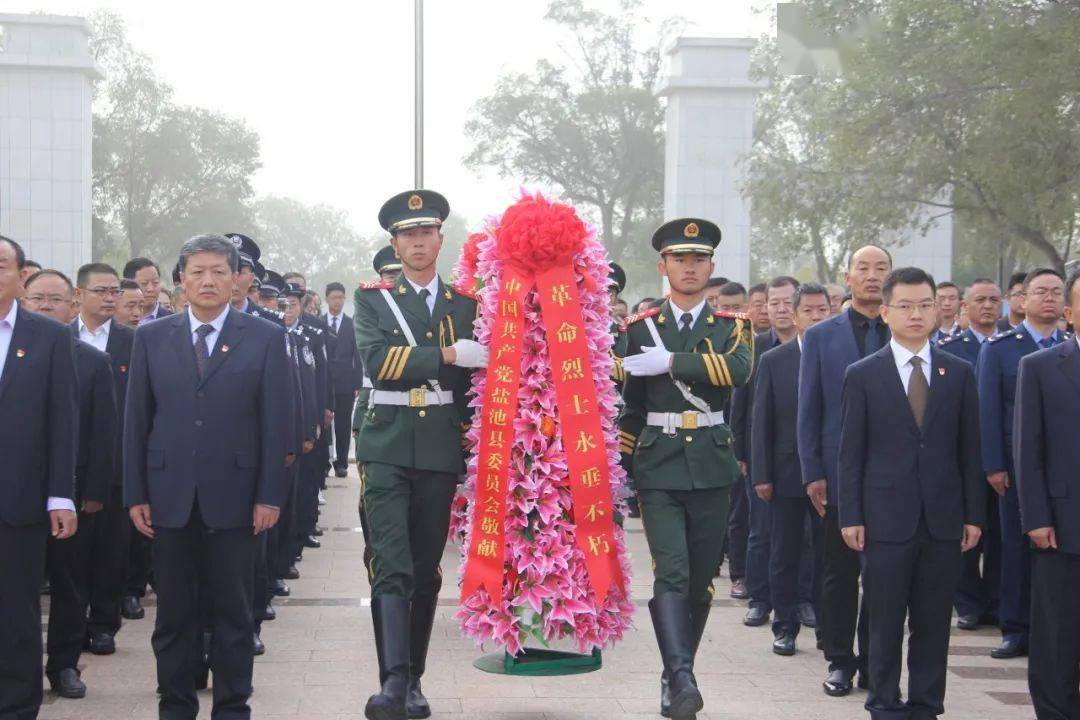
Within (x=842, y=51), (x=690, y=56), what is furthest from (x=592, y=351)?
(x=690, y=56)

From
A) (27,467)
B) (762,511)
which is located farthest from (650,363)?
(762,511)

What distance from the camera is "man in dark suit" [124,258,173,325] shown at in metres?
9.30

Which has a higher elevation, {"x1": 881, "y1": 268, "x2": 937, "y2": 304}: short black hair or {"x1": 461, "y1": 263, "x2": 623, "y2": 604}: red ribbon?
{"x1": 881, "y1": 268, "x2": 937, "y2": 304}: short black hair

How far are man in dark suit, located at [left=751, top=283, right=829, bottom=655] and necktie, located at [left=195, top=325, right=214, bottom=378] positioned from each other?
339cm

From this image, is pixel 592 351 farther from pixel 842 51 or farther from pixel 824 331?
pixel 842 51

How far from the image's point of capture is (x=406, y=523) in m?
5.80

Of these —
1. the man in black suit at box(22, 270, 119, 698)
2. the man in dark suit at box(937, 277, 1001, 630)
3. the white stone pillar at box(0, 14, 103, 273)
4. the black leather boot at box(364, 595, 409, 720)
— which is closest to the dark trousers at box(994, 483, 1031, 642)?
the man in dark suit at box(937, 277, 1001, 630)

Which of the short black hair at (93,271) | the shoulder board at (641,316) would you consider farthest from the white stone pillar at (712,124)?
the shoulder board at (641,316)

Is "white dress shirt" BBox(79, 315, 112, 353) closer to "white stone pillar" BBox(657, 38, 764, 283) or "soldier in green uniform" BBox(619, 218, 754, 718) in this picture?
"soldier in green uniform" BBox(619, 218, 754, 718)

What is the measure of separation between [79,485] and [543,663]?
2538mm

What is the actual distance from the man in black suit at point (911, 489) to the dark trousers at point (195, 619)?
97.0 inches

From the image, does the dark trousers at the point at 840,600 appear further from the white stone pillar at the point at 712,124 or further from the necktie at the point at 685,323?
the white stone pillar at the point at 712,124

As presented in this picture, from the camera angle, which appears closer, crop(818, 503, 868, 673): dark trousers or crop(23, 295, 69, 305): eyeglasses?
crop(818, 503, 868, 673): dark trousers

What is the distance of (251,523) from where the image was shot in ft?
17.9
